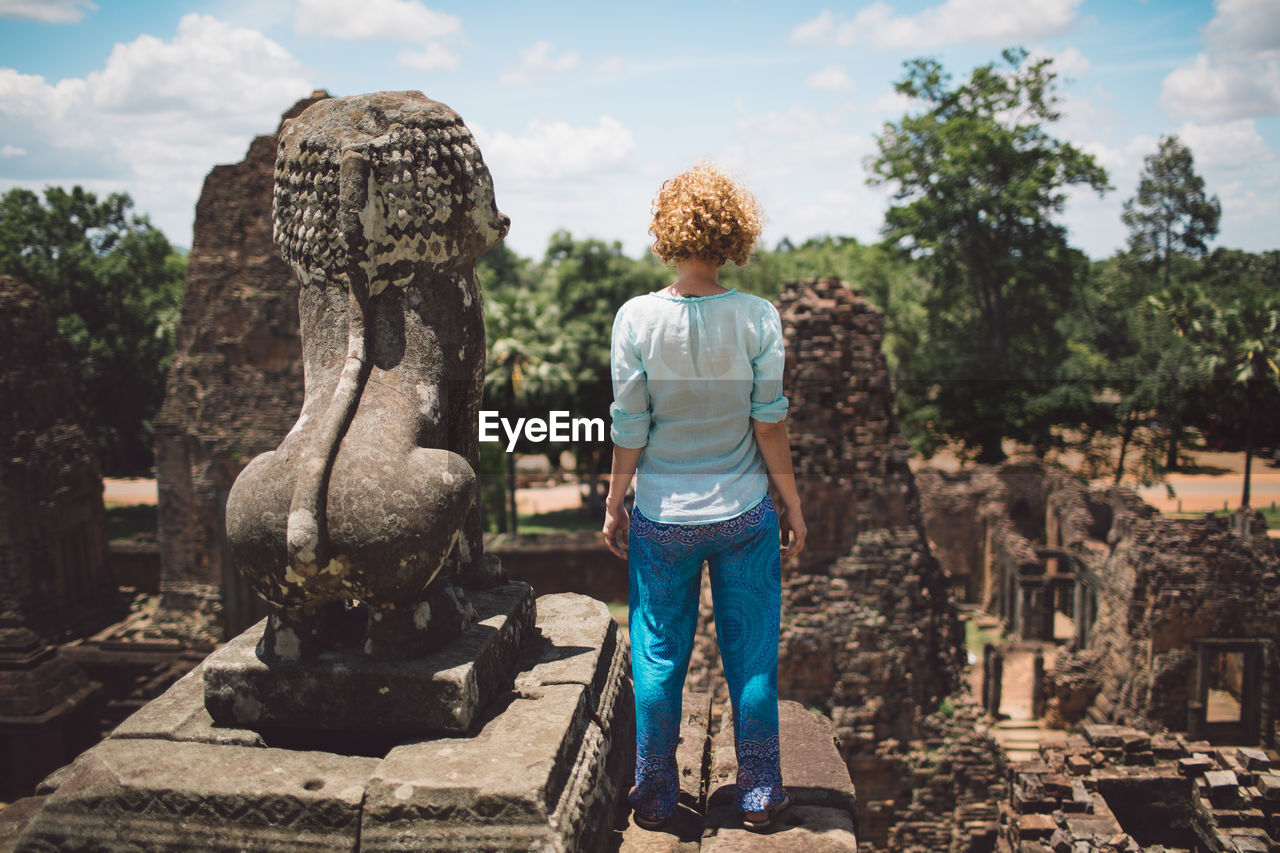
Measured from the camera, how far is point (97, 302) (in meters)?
25.2

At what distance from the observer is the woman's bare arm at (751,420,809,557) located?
2.94 m

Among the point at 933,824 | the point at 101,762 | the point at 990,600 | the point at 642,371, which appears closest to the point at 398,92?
the point at 642,371

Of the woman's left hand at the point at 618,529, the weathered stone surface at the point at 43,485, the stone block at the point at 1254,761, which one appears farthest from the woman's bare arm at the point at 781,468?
the weathered stone surface at the point at 43,485

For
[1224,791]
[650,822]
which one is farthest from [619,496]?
[1224,791]

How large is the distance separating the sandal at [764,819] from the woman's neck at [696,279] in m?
1.67

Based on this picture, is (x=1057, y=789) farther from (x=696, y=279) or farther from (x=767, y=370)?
(x=696, y=279)

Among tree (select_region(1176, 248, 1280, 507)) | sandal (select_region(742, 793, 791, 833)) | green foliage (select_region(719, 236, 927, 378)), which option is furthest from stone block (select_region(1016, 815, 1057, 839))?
green foliage (select_region(719, 236, 927, 378))

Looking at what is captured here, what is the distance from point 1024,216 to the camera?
2691 cm

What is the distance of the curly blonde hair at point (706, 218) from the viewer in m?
2.83

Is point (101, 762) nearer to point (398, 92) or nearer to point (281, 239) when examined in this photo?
point (281, 239)

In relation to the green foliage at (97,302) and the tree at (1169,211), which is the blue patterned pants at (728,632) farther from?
the tree at (1169,211)

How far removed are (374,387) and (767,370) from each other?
1.24 meters

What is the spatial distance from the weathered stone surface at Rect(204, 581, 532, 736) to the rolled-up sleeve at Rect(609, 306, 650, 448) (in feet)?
2.73

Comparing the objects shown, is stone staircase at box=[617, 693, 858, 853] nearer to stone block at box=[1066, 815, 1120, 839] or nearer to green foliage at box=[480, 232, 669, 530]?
stone block at box=[1066, 815, 1120, 839]
